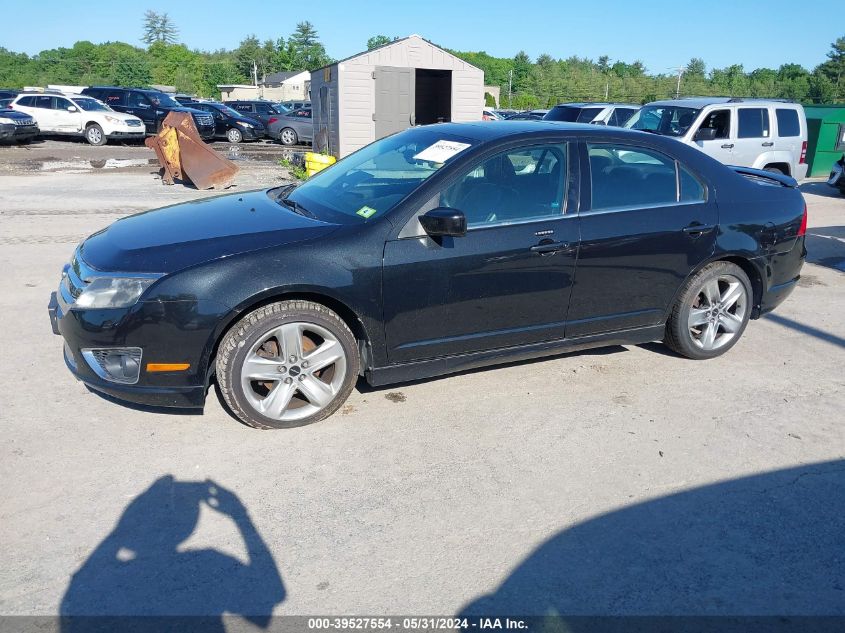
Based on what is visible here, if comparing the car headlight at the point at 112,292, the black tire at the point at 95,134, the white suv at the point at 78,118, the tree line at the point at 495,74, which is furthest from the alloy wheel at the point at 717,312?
the tree line at the point at 495,74

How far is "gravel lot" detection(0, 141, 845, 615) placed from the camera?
2934 millimetres

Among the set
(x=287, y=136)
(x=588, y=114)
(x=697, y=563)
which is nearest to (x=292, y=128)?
(x=287, y=136)

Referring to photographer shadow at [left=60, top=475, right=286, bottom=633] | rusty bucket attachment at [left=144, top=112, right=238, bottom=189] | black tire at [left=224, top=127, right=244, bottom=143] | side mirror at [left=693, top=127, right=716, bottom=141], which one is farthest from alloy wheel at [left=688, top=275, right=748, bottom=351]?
black tire at [left=224, top=127, right=244, bottom=143]

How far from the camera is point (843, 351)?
575 cm

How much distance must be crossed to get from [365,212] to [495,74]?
376ft

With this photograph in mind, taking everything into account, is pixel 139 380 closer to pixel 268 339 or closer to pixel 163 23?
pixel 268 339

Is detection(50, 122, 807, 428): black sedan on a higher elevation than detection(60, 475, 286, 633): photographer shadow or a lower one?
higher

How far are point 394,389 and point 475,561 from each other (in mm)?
1857

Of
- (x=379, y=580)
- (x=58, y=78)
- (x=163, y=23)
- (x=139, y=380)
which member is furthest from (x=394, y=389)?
(x=163, y=23)

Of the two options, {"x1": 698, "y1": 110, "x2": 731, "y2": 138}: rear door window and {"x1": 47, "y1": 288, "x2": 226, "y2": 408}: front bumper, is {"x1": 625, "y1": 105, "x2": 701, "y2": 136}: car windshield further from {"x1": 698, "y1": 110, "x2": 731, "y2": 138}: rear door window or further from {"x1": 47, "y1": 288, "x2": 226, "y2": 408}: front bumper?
{"x1": 47, "y1": 288, "x2": 226, "y2": 408}: front bumper

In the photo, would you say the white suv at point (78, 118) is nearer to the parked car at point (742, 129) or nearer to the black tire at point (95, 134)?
the black tire at point (95, 134)

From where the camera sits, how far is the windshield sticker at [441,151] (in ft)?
15.0

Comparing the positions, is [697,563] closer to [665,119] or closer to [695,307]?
[695,307]

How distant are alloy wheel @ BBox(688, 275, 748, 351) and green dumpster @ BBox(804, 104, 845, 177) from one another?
15.4 metres
